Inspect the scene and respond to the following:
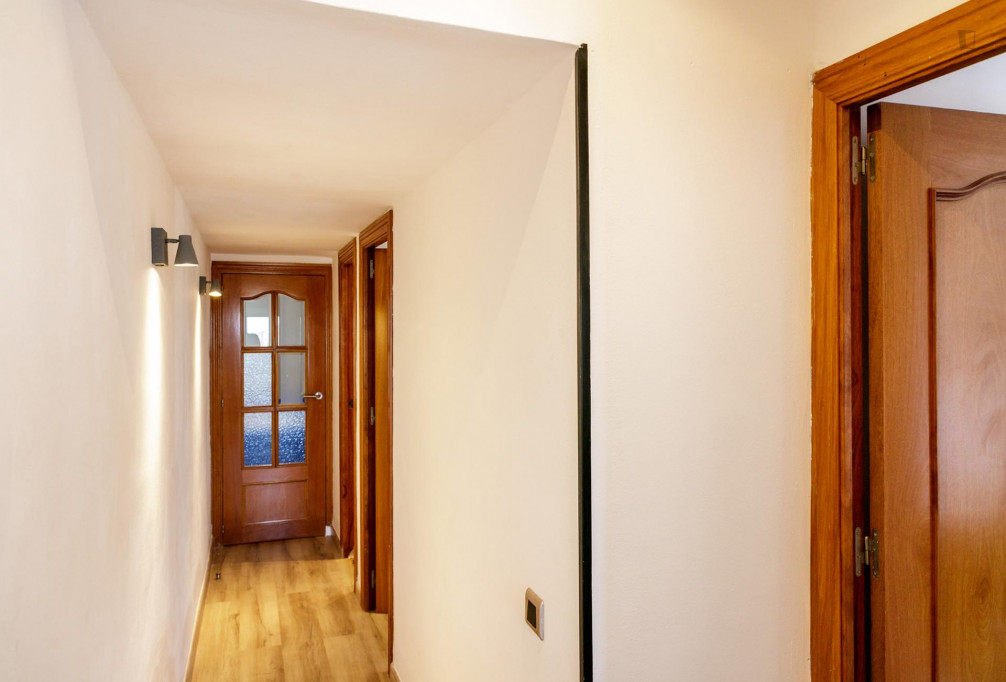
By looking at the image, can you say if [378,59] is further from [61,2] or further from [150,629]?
[150,629]

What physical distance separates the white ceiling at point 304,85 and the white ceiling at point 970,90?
83cm

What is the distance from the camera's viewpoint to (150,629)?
2.13m

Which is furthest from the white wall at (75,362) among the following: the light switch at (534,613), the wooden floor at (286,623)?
the wooden floor at (286,623)

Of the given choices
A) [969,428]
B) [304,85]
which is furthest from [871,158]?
[304,85]

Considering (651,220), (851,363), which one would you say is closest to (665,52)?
(651,220)

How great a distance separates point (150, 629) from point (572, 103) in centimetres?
198

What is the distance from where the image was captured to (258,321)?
5.61 metres

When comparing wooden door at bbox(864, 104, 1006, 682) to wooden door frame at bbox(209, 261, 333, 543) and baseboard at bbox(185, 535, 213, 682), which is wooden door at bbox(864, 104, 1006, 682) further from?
wooden door frame at bbox(209, 261, 333, 543)

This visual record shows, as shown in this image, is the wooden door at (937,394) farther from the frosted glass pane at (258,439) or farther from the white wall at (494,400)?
the frosted glass pane at (258,439)

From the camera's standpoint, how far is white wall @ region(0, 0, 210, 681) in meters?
0.96

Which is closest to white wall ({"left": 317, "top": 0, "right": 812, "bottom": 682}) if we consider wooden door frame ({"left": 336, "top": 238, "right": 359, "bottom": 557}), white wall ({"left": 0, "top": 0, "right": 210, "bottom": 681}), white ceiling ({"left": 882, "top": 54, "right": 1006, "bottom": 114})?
white ceiling ({"left": 882, "top": 54, "right": 1006, "bottom": 114})

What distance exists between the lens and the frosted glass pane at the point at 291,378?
5637 millimetres

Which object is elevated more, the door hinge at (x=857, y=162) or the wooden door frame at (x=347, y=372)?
the door hinge at (x=857, y=162)

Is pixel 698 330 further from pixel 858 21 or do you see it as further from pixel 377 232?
pixel 377 232
